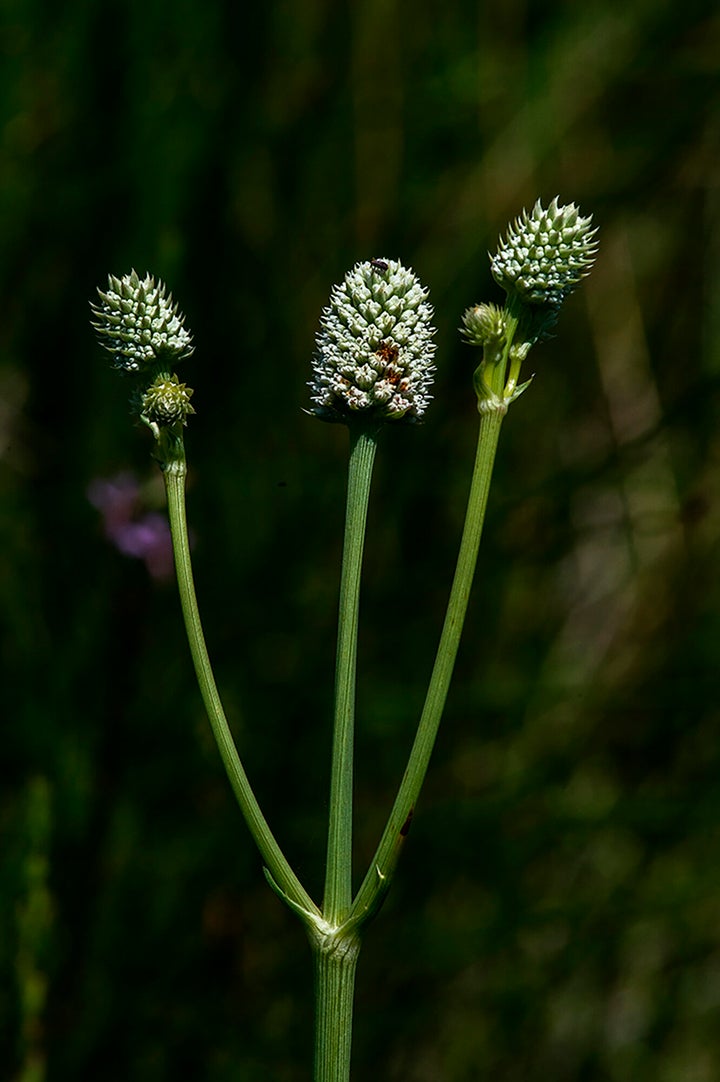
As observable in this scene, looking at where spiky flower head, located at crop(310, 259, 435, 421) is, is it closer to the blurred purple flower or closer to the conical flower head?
the conical flower head

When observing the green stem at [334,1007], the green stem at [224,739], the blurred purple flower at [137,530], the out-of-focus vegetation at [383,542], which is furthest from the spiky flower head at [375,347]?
the out-of-focus vegetation at [383,542]

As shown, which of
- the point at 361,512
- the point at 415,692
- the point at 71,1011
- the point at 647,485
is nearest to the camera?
the point at 361,512

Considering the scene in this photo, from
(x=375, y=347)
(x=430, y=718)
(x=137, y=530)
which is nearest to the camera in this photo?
(x=430, y=718)

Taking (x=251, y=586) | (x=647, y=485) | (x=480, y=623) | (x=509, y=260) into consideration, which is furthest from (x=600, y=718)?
(x=509, y=260)

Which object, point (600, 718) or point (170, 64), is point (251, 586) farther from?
point (170, 64)

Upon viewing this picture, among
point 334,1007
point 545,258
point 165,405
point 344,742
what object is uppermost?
point 545,258

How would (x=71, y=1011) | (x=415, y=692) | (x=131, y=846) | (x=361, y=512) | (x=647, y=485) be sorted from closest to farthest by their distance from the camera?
(x=361, y=512) < (x=71, y=1011) < (x=131, y=846) < (x=415, y=692) < (x=647, y=485)

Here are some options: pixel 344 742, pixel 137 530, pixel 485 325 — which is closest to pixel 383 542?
pixel 137 530

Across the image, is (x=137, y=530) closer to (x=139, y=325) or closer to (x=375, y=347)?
(x=139, y=325)
